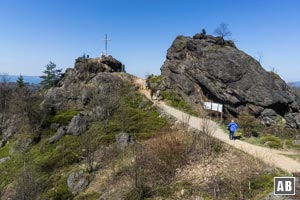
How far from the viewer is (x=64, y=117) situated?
31172 millimetres

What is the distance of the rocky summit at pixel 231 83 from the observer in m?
24.5

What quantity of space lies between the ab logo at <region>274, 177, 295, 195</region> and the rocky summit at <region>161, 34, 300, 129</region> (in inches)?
529

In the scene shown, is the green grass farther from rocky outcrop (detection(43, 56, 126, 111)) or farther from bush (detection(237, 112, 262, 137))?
bush (detection(237, 112, 262, 137))

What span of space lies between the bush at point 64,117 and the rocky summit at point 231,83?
38.7ft

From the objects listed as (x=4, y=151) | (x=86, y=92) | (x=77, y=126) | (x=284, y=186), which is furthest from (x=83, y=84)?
(x=284, y=186)

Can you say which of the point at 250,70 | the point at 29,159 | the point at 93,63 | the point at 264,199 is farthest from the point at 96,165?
the point at 93,63

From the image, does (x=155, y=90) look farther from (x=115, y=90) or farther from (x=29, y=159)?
(x=29, y=159)

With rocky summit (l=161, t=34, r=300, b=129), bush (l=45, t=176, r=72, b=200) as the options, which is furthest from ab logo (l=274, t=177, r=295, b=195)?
rocky summit (l=161, t=34, r=300, b=129)

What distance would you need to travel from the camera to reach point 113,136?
77.3 feet

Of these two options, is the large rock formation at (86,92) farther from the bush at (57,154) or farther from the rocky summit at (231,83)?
the rocky summit at (231,83)

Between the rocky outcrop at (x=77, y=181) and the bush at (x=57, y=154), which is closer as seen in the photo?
the rocky outcrop at (x=77, y=181)

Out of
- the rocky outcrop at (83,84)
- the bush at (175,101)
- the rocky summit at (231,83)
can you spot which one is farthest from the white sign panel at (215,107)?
the rocky outcrop at (83,84)

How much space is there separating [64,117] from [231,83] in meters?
17.2

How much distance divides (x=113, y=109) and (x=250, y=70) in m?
13.5
